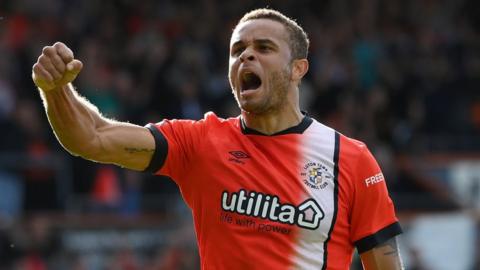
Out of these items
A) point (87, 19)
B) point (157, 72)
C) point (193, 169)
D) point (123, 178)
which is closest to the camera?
point (193, 169)

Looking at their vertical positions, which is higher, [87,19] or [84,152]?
[87,19]

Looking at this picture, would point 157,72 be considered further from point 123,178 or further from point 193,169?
point 193,169

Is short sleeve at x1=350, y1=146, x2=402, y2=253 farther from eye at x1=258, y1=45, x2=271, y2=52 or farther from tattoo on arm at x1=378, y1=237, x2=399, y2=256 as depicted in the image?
eye at x1=258, y1=45, x2=271, y2=52

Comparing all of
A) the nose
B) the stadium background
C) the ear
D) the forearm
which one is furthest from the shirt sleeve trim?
the stadium background

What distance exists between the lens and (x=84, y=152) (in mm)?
5363

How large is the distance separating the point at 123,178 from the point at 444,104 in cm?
565

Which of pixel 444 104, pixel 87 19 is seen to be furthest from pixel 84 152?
pixel 444 104

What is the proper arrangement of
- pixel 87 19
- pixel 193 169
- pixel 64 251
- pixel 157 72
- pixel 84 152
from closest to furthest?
pixel 84 152 < pixel 193 169 < pixel 64 251 < pixel 157 72 < pixel 87 19

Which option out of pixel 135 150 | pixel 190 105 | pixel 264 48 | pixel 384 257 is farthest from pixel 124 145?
pixel 190 105

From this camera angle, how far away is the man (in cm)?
563

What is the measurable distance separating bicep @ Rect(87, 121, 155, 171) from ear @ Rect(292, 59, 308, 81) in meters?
0.85

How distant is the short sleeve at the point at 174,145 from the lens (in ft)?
18.6

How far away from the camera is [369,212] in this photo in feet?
19.0

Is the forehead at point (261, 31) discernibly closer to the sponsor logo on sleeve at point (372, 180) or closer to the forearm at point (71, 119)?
the sponsor logo on sleeve at point (372, 180)
